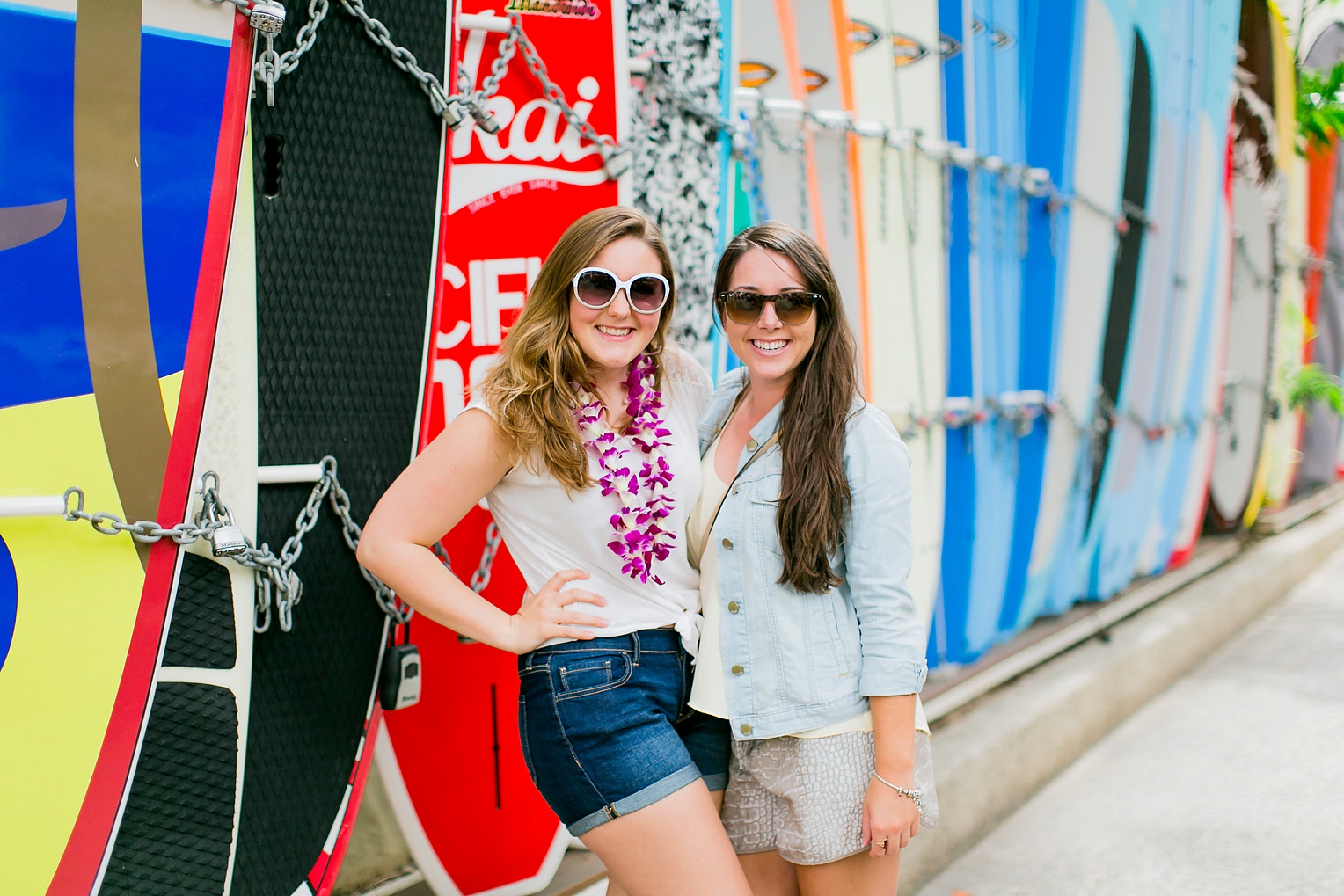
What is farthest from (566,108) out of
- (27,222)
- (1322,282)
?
(1322,282)

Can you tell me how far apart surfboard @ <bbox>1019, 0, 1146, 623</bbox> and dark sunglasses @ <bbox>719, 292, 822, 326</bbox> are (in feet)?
10.7

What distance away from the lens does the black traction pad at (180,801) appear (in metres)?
1.85

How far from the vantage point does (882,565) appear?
173 centimetres

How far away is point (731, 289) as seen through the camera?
1803 millimetres

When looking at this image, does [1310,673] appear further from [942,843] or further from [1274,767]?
[942,843]

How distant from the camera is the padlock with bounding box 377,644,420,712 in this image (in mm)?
2195

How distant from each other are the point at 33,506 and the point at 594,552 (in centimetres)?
93

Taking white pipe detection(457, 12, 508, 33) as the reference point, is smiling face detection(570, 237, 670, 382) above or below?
below

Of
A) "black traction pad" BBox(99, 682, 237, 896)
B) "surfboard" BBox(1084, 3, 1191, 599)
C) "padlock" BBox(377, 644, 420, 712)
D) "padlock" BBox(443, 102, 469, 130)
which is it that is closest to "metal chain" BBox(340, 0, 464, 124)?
"padlock" BBox(443, 102, 469, 130)

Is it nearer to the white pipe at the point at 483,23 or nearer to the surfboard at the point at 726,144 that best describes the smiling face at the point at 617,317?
the white pipe at the point at 483,23

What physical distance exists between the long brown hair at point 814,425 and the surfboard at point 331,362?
31.1 inches

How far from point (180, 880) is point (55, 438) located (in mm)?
883

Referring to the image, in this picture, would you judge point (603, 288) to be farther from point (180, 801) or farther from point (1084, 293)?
point (1084, 293)

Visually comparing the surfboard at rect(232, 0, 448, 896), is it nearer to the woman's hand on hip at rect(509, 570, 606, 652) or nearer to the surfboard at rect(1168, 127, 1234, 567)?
the woman's hand on hip at rect(509, 570, 606, 652)
